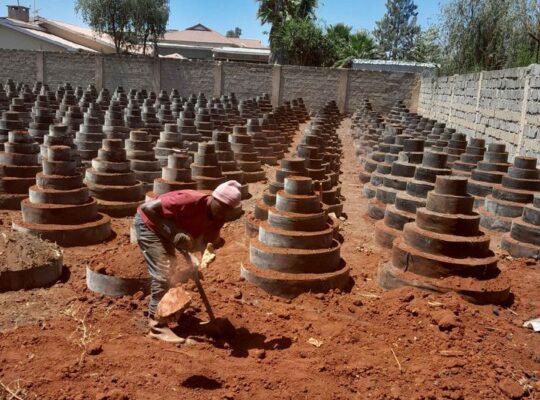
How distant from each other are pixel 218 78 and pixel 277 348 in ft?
80.1

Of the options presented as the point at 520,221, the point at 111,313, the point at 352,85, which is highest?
the point at 352,85

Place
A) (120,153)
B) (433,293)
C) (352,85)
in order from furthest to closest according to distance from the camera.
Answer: (352,85) → (120,153) → (433,293)

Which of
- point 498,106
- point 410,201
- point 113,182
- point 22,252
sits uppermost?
point 498,106

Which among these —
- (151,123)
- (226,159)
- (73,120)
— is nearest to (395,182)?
(226,159)

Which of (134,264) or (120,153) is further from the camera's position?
(120,153)

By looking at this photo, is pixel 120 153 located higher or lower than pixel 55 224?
higher

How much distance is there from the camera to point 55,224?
6.80 m

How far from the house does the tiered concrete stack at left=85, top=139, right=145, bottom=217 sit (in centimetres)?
2952

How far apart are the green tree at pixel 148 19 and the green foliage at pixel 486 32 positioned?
61.8ft

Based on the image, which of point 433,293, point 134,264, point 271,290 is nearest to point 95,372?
point 134,264

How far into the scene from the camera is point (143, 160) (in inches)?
380

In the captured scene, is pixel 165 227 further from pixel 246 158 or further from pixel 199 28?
pixel 199 28

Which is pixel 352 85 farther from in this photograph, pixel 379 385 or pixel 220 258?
pixel 379 385

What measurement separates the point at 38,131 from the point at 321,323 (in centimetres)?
848
